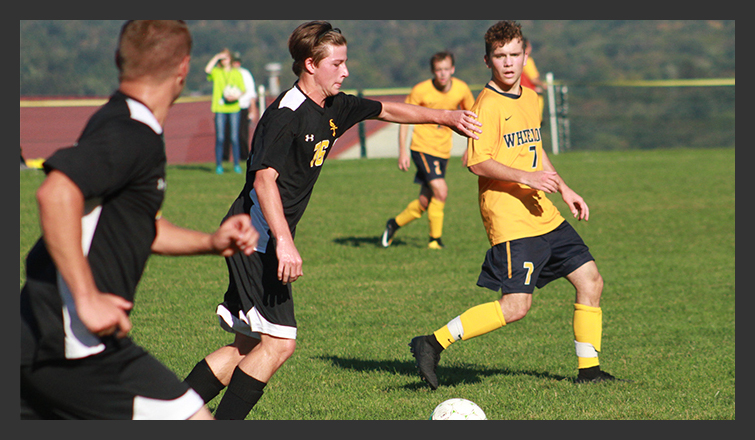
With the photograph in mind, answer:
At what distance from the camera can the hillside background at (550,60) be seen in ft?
115

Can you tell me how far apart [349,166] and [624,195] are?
6.83 meters

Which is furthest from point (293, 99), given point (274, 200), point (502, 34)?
point (502, 34)

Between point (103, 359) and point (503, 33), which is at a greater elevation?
point (503, 33)

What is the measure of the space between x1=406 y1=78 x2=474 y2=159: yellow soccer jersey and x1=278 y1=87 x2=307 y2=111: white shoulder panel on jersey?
6.12 m

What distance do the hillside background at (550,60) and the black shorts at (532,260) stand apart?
2412cm

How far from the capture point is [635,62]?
92750 mm

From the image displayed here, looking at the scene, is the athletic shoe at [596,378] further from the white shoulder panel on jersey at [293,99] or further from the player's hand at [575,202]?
the white shoulder panel on jersey at [293,99]

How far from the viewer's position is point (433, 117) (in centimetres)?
470

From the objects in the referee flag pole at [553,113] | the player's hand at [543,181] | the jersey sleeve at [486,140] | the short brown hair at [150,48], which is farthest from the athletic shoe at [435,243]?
the referee flag pole at [553,113]

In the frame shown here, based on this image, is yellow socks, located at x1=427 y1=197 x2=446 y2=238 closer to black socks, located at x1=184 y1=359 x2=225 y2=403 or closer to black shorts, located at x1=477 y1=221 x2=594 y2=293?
black shorts, located at x1=477 y1=221 x2=594 y2=293

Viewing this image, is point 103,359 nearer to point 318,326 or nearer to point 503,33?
point 503,33

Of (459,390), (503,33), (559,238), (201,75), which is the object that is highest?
(201,75)

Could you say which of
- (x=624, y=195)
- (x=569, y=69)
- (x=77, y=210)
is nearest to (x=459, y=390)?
(x=77, y=210)

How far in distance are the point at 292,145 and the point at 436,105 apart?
6.59m
